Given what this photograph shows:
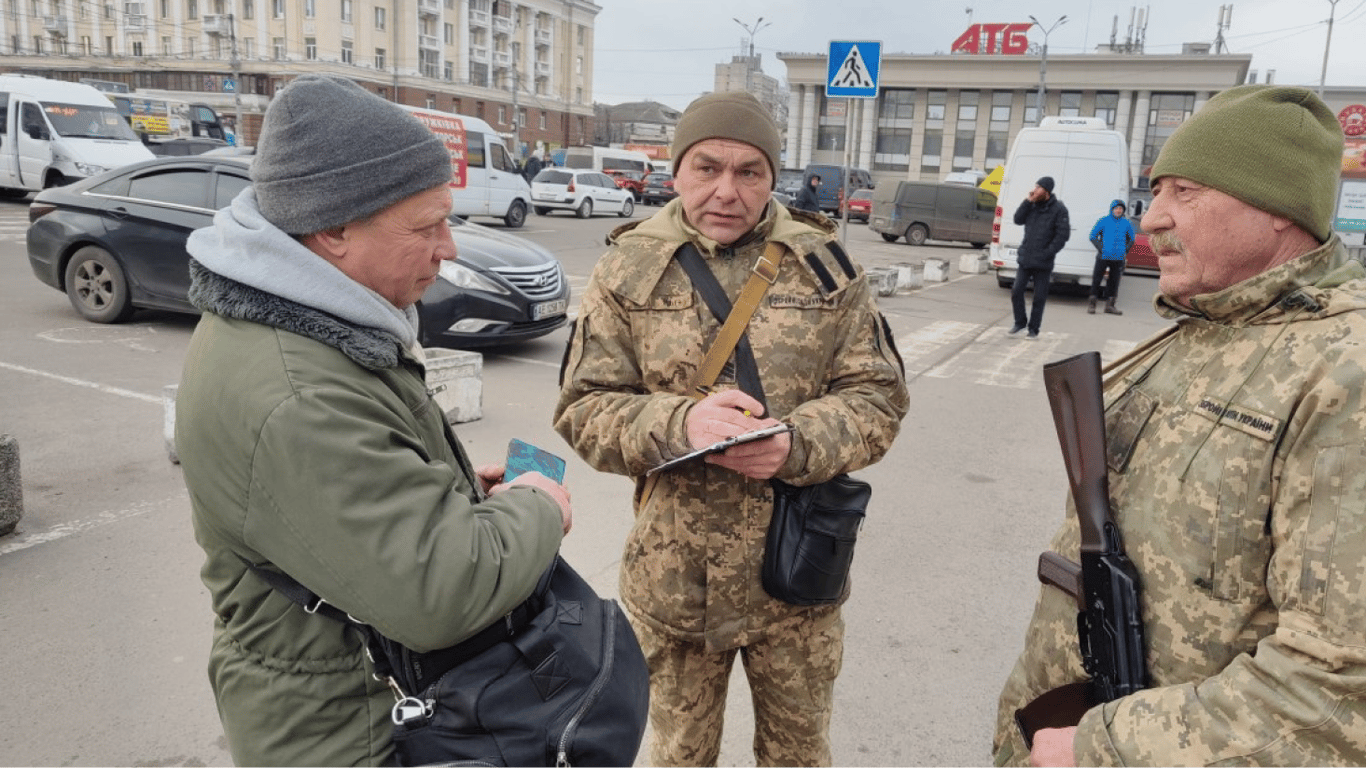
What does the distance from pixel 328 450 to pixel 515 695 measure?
1.52 feet

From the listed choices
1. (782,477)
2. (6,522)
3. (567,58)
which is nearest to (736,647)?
(782,477)

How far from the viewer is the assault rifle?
4.84ft

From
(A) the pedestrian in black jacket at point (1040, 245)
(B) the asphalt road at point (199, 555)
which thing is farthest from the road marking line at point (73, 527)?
(A) the pedestrian in black jacket at point (1040, 245)

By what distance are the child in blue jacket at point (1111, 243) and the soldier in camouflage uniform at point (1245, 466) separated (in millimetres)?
11722

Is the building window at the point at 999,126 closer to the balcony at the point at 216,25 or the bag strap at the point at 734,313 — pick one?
the balcony at the point at 216,25

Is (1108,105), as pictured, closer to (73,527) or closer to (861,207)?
(861,207)

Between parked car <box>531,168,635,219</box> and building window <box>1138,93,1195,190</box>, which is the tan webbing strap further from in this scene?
building window <box>1138,93,1195,190</box>

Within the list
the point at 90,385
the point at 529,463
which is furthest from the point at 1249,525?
the point at 90,385

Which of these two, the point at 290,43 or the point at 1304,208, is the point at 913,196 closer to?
the point at 1304,208

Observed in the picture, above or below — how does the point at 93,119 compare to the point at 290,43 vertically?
below

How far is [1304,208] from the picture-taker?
1392 mm

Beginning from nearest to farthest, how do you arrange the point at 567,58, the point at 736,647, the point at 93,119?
the point at 736,647 → the point at 93,119 → the point at 567,58

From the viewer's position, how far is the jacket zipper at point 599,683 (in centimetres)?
136

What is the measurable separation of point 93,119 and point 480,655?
22.9m
